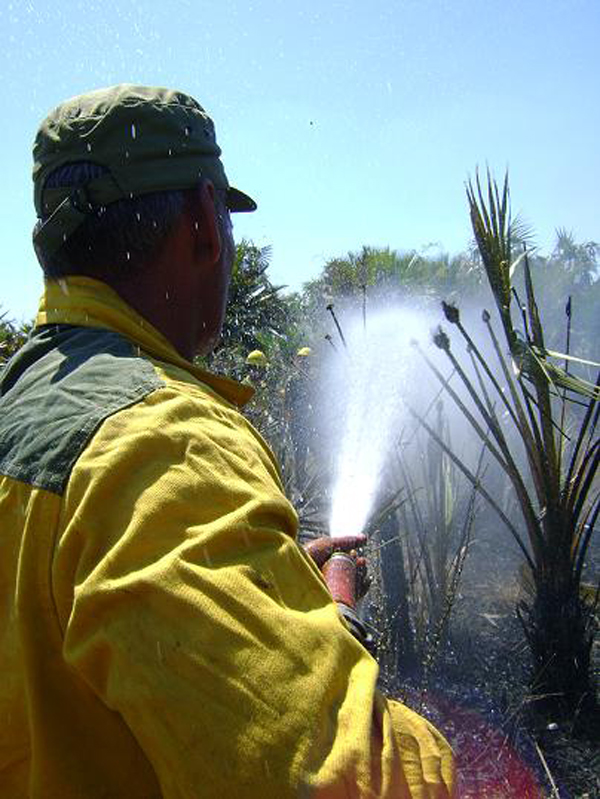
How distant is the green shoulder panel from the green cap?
291 mm

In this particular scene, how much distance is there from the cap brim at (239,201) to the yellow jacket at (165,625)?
0.97m

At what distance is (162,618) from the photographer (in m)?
0.83

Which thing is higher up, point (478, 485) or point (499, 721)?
point (478, 485)

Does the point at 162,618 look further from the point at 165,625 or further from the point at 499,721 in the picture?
the point at 499,721

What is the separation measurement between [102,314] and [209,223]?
0.30 m

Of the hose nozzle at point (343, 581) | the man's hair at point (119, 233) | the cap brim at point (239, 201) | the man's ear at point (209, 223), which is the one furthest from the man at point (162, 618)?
the cap brim at point (239, 201)

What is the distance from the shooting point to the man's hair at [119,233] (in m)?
1.42

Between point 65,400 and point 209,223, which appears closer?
point 65,400

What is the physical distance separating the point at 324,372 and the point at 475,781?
619cm

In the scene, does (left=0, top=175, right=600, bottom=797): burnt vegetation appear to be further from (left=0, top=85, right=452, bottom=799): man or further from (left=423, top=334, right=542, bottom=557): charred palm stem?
(left=0, top=85, right=452, bottom=799): man

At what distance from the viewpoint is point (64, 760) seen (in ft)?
3.10


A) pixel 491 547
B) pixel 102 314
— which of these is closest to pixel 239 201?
pixel 102 314

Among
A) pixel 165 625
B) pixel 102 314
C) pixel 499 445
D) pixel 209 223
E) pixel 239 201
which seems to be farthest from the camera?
pixel 499 445

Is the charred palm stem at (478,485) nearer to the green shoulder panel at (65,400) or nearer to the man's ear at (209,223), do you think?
the man's ear at (209,223)
